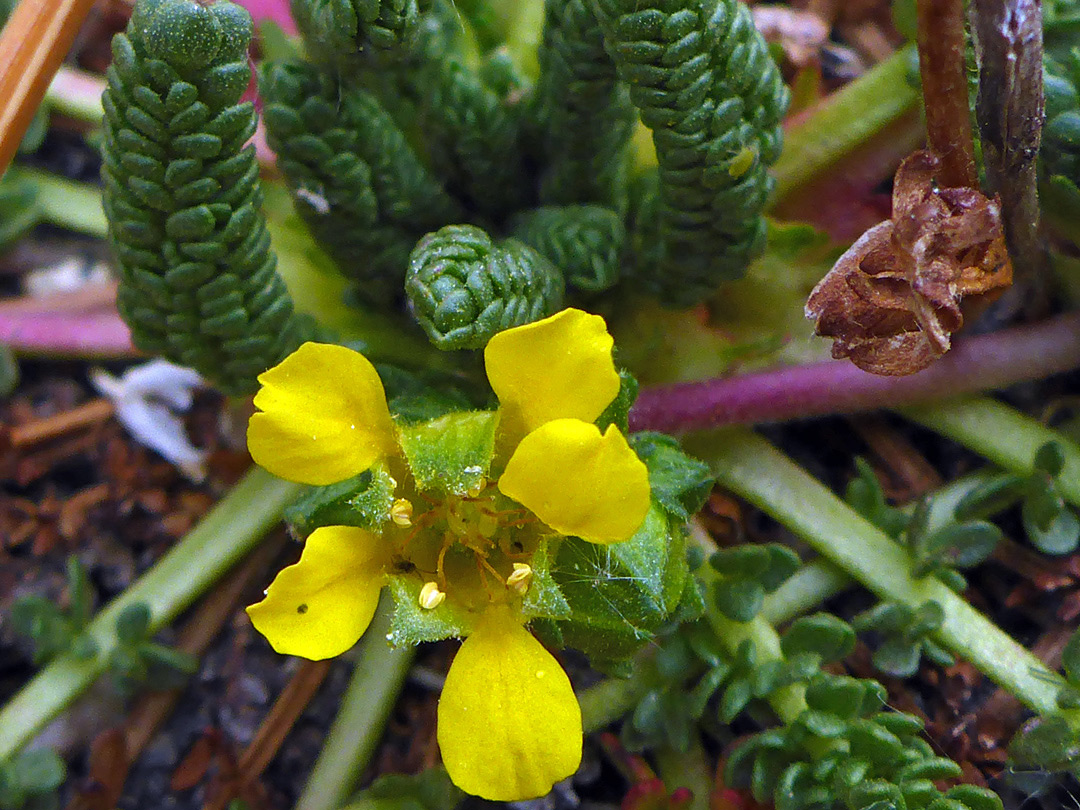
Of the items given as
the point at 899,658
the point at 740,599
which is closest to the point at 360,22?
the point at 740,599

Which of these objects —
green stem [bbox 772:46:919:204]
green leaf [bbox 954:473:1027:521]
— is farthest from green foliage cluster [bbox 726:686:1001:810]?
green stem [bbox 772:46:919:204]

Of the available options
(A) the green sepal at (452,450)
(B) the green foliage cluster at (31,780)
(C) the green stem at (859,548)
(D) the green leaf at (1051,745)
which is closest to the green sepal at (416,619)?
(A) the green sepal at (452,450)

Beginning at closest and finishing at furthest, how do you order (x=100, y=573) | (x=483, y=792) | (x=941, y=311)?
(x=483, y=792) < (x=941, y=311) < (x=100, y=573)

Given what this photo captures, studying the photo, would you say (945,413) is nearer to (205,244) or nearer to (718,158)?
(718,158)

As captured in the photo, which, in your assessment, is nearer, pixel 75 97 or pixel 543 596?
pixel 543 596

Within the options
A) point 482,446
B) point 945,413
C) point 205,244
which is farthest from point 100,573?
point 945,413

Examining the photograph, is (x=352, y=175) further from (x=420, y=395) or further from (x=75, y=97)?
(x=75, y=97)
